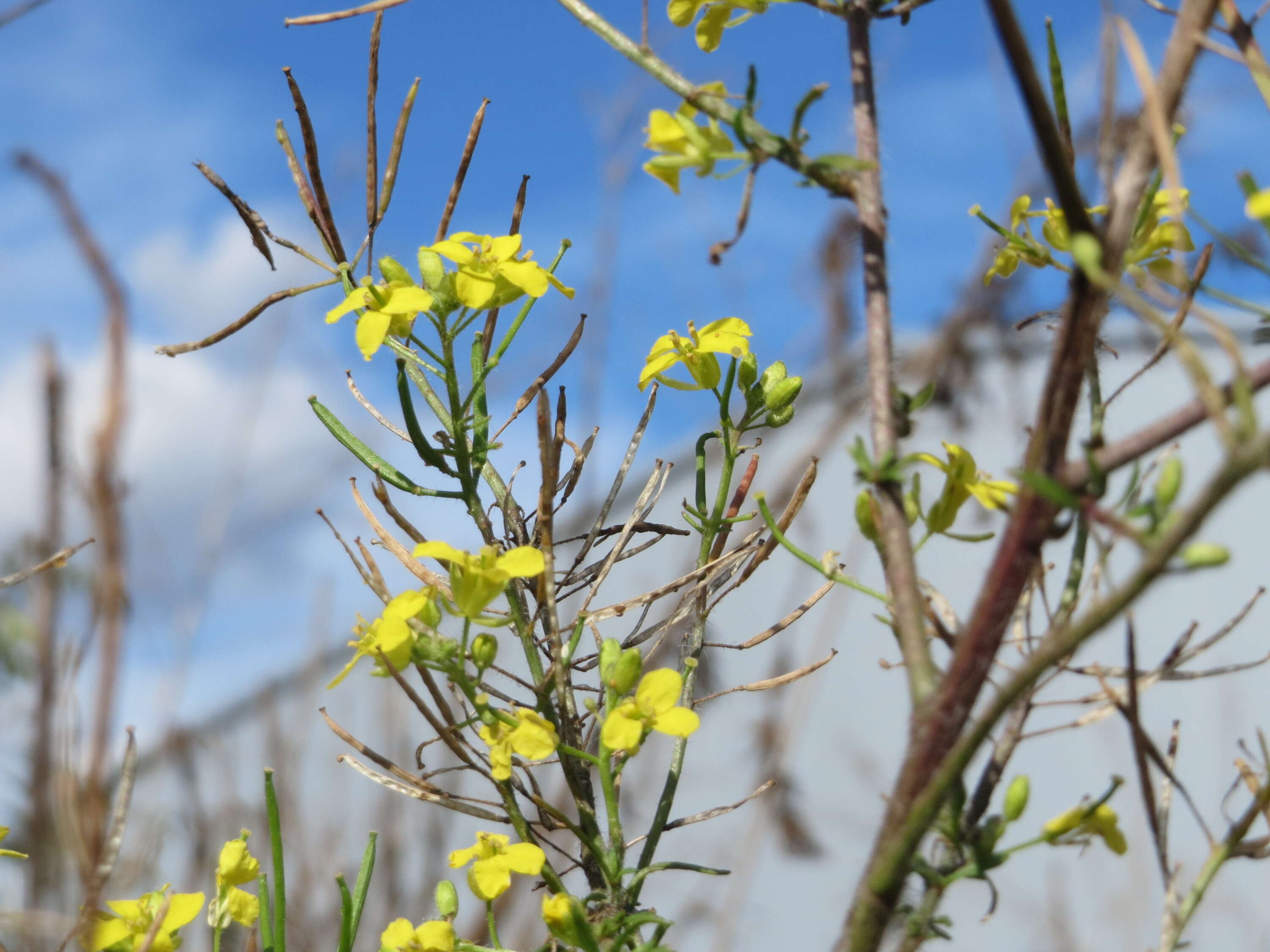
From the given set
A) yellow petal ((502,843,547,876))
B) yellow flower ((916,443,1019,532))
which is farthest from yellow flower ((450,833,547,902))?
yellow flower ((916,443,1019,532))

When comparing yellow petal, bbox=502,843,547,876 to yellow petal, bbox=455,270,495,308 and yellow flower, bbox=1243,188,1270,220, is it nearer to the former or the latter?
yellow petal, bbox=455,270,495,308

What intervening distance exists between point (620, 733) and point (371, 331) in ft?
0.64

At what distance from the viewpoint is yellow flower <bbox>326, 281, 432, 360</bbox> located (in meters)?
0.44

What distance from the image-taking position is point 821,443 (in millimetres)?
1510

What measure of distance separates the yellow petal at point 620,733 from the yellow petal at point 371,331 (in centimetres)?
18

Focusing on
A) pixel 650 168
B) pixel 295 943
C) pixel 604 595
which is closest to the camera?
pixel 650 168

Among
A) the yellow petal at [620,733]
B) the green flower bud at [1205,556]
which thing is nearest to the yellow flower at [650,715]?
the yellow petal at [620,733]

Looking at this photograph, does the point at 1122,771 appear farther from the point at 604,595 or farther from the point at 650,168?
the point at 650,168

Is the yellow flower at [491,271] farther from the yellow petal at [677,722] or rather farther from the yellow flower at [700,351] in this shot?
the yellow petal at [677,722]

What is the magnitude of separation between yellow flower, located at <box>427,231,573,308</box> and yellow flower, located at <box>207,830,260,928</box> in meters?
0.28

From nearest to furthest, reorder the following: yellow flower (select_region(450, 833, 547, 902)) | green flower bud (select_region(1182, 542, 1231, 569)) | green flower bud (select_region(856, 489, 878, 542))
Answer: green flower bud (select_region(1182, 542, 1231, 569)) < green flower bud (select_region(856, 489, 878, 542)) < yellow flower (select_region(450, 833, 547, 902))

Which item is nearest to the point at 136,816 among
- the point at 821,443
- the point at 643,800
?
the point at 643,800

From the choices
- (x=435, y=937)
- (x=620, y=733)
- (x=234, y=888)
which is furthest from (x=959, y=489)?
(x=234, y=888)

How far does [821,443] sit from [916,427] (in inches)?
46.5
